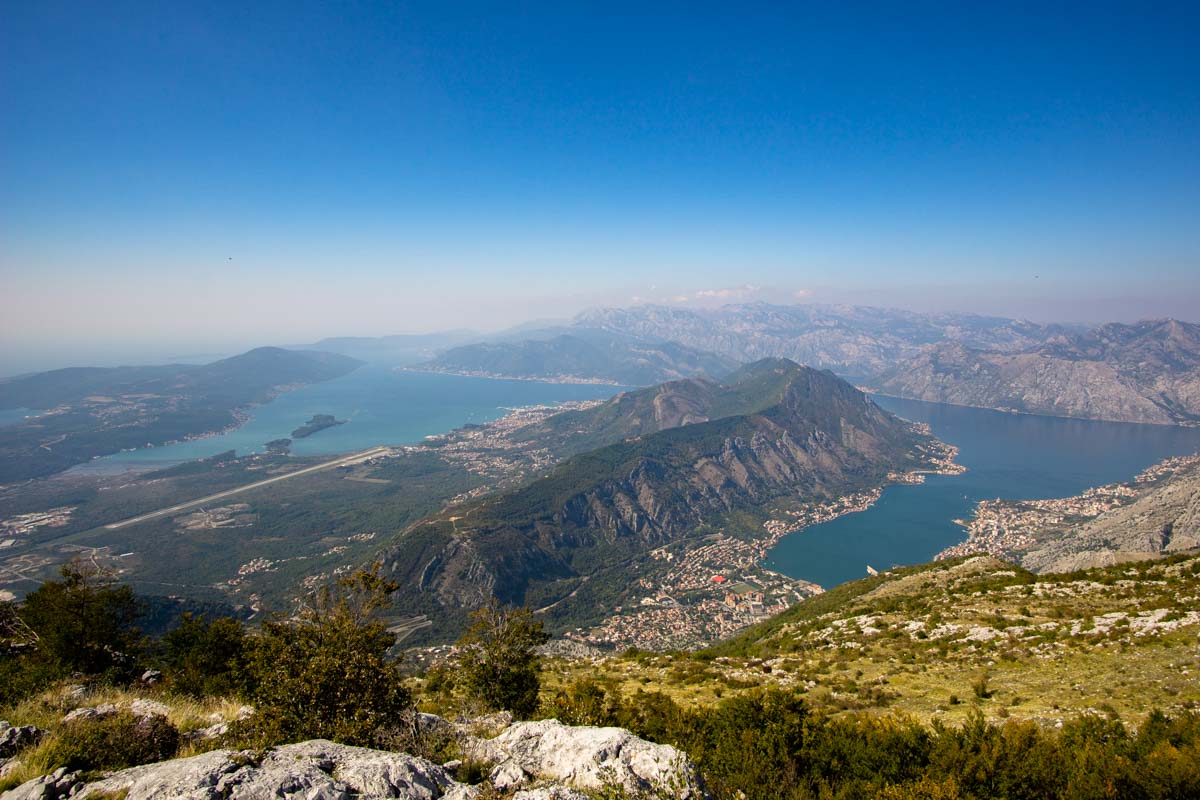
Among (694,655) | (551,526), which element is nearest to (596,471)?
(551,526)

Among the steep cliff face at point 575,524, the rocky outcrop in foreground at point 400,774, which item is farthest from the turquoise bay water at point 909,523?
the rocky outcrop in foreground at point 400,774

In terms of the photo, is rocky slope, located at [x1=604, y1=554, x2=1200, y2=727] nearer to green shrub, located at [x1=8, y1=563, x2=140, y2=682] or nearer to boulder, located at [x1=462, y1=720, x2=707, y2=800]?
boulder, located at [x1=462, y1=720, x2=707, y2=800]

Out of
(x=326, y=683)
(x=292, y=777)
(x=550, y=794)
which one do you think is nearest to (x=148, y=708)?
(x=326, y=683)

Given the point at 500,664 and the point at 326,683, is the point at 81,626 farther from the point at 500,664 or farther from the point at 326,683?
the point at 500,664

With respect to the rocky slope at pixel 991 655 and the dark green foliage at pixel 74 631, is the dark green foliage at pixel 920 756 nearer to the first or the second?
the rocky slope at pixel 991 655

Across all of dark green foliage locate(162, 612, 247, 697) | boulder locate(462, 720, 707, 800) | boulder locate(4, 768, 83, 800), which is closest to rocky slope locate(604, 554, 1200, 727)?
boulder locate(462, 720, 707, 800)

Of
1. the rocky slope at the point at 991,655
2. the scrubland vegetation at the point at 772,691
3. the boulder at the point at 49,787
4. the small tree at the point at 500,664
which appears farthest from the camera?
the small tree at the point at 500,664
